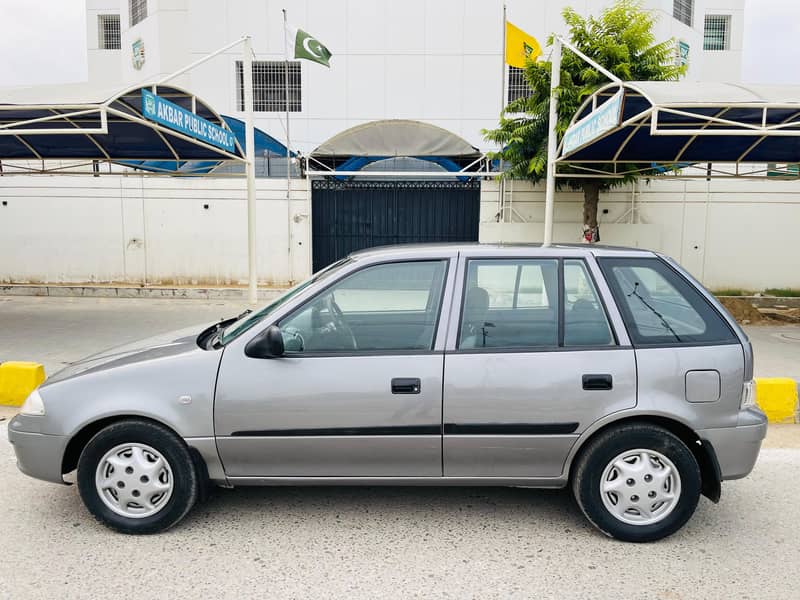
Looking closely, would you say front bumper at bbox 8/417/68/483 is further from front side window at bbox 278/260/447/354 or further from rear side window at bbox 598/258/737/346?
rear side window at bbox 598/258/737/346

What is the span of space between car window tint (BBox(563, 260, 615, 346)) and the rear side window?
0.40ft

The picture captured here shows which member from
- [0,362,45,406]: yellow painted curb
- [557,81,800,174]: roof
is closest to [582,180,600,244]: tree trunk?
[557,81,800,174]: roof

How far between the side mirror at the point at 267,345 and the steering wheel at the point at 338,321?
407 mm

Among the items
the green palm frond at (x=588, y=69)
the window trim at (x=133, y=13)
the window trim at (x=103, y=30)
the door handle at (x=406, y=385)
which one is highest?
the window trim at (x=103, y=30)

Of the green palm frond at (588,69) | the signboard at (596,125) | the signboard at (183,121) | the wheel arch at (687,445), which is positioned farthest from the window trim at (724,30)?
the wheel arch at (687,445)

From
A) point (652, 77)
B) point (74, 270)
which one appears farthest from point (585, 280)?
point (74, 270)

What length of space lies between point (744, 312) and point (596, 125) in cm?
673

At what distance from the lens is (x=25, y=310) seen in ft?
36.9

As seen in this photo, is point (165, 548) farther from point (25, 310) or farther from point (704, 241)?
point (704, 241)

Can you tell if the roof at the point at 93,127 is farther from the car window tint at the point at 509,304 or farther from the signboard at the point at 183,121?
the car window tint at the point at 509,304

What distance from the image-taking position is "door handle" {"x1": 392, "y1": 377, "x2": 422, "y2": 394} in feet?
11.0

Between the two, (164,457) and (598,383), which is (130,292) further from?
(598,383)

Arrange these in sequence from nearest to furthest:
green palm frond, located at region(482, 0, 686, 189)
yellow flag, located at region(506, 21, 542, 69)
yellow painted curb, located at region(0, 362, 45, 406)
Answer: yellow painted curb, located at region(0, 362, 45, 406) < green palm frond, located at region(482, 0, 686, 189) < yellow flag, located at region(506, 21, 542, 69)

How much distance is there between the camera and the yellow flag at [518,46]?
10508 millimetres
